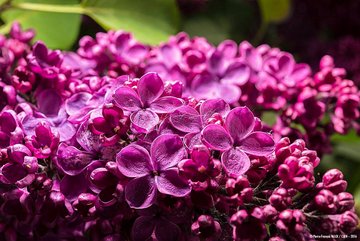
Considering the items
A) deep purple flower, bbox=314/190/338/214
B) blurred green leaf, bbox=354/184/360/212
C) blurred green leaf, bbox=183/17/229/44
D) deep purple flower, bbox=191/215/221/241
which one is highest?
deep purple flower, bbox=314/190/338/214

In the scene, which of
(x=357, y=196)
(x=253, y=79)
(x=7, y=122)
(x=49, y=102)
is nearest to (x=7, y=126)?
(x=7, y=122)

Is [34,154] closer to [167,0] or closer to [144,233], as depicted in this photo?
[144,233]

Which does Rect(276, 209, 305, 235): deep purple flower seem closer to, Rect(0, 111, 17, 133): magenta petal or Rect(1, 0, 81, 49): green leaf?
Rect(0, 111, 17, 133): magenta petal

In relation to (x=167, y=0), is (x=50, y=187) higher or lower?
lower

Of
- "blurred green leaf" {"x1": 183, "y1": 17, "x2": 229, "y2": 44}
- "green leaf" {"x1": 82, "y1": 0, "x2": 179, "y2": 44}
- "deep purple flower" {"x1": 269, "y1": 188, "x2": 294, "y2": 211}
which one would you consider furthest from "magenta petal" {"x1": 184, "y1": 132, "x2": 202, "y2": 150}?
"blurred green leaf" {"x1": 183, "y1": 17, "x2": 229, "y2": 44}

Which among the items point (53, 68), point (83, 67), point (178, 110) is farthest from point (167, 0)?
point (178, 110)

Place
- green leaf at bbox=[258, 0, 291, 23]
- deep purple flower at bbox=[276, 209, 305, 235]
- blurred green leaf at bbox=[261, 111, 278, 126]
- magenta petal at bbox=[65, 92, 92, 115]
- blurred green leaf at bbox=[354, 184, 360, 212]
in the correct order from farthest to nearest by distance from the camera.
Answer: green leaf at bbox=[258, 0, 291, 23] → blurred green leaf at bbox=[354, 184, 360, 212] → blurred green leaf at bbox=[261, 111, 278, 126] → magenta petal at bbox=[65, 92, 92, 115] → deep purple flower at bbox=[276, 209, 305, 235]
